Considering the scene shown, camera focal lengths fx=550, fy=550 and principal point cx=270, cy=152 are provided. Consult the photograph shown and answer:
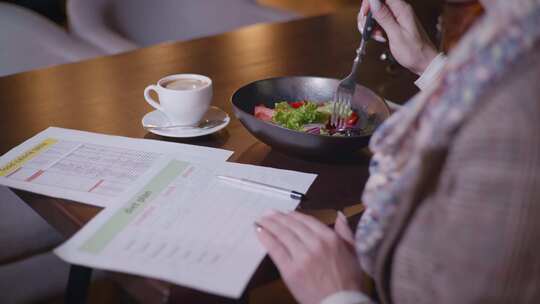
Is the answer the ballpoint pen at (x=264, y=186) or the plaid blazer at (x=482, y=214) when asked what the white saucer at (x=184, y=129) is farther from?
the plaid blazer at (x=482, y=214)

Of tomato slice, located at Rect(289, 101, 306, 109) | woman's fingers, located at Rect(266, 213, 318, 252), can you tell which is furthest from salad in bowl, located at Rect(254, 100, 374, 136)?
woman's fingers, located at Rect(266, 213, 318, 252)

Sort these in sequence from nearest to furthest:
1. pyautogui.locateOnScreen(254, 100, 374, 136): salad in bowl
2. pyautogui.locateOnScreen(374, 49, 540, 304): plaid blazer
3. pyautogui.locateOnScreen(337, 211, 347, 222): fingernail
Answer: pyautogui.locateOnScreen(374, 49, 540, 304): plaid blazer
pyautogui.locateOnScreen(337, 211, 347, 222): fingernail
pyautogui.locateOnScreen(254, 100, 374, 136): salad in bowl

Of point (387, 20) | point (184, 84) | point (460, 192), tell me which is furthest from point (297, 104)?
point (460, 192)

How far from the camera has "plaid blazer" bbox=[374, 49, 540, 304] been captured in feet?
1.56

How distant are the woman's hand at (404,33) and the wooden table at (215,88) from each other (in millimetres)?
86

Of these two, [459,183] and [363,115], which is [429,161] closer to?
[459,183]

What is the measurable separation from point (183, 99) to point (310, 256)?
15.4 inches

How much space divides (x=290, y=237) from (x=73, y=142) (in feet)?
1.41

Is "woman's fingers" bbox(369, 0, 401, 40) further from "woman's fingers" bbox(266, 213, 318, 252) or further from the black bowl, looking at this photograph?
"woman's fingers" bbox(266, 213, 318, 252)

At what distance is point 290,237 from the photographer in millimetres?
652

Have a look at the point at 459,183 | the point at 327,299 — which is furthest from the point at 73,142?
the point at 459,183

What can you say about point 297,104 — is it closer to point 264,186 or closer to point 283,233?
point 264,186

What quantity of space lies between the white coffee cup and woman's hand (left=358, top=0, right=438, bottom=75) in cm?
38

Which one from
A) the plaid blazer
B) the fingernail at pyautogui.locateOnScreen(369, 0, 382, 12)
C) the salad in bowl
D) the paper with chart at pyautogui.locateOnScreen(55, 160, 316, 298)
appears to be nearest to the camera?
the plaid blazer
